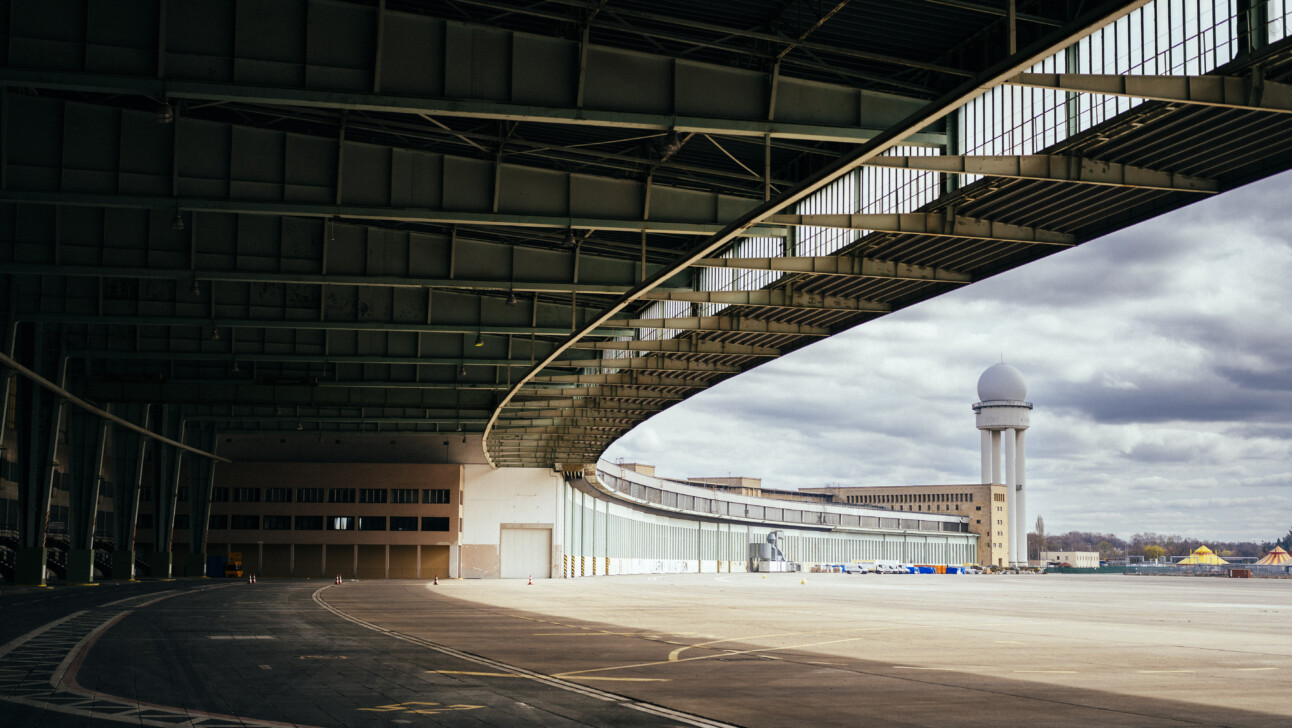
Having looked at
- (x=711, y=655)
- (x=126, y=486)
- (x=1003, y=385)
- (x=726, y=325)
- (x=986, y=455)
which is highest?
(x=1003, y=385)

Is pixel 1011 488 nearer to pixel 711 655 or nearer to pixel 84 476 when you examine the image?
pixel 84 476

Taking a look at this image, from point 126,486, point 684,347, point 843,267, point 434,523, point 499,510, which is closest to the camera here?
point 843,267

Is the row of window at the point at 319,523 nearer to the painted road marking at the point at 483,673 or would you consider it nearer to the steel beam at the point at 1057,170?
the steel beam at the point at 1057,170

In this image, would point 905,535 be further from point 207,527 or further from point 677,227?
point 677,227

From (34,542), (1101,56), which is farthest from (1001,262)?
(34,542)

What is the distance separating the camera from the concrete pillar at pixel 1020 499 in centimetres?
18162

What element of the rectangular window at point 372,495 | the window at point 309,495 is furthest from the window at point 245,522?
the rectangular window at point 372,495

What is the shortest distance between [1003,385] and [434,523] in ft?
391

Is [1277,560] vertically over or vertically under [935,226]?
under

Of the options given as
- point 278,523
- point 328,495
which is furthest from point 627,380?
point 278,523

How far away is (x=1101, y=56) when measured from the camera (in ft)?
67.1

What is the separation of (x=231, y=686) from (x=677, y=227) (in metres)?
16.5

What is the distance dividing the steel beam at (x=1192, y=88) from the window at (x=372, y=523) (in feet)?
263

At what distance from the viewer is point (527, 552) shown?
96375 mm
